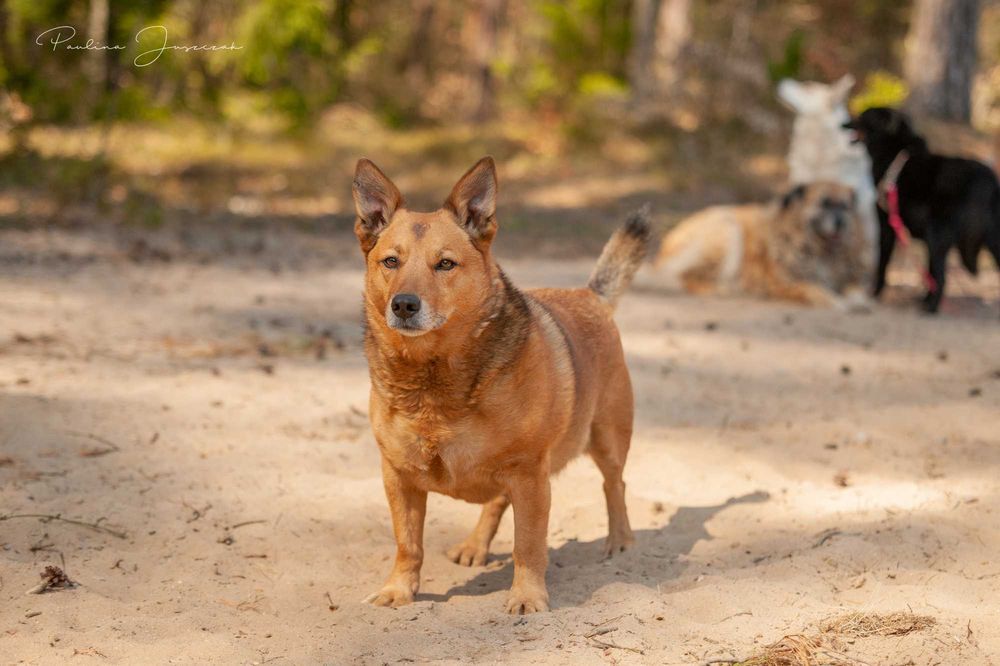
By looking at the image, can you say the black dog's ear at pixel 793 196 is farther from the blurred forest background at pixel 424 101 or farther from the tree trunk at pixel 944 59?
the tree trunk at pixel 944 59

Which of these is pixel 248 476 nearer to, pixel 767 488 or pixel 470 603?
pixel 470 603

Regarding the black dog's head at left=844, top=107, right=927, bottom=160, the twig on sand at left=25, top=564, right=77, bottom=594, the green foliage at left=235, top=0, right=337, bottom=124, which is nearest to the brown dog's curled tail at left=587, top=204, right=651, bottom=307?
the twig on sand at left=25, top=564, right=77, bottom=594

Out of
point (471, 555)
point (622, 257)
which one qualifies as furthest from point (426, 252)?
point (471, 555)

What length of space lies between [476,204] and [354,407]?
2725 mm

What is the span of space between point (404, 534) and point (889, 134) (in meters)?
7.88

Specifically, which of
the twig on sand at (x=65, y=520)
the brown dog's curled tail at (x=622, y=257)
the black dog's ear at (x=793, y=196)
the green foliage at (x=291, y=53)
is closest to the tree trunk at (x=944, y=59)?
the black dog's ear at (x=793, y=196)

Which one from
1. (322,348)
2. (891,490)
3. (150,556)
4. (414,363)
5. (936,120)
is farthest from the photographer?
(936,120)

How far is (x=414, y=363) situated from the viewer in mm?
4289

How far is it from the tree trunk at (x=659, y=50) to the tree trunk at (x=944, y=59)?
416 centimetres

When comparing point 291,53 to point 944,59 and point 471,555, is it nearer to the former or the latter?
point 944,59

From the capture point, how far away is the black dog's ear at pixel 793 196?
11.7m

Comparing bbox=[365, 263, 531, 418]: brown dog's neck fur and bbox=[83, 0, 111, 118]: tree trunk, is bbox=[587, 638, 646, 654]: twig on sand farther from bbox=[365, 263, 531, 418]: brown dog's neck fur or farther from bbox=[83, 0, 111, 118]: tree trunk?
bbox=[83, 0, 111, 118]: tree trunk

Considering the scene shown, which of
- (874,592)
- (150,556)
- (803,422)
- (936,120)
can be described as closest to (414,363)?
(150,556)

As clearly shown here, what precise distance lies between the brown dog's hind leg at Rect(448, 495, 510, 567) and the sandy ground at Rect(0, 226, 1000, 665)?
0.09 m
